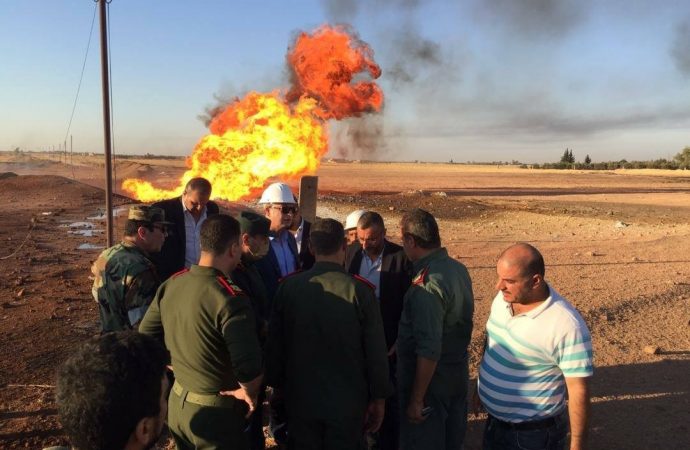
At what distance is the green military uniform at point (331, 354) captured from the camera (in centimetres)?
290

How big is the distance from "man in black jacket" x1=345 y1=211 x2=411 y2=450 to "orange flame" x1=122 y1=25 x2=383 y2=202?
15184mm

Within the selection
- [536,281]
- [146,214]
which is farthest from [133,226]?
[536,281]

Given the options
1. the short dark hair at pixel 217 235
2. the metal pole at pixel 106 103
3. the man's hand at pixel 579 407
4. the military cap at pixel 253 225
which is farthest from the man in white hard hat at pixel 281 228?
the metal pole at pixel 106 103

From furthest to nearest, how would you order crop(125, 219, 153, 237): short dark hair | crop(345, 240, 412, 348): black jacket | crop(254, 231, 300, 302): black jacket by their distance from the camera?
crop(254, 231, 300, 302): black jacket, crop(345, 240, 412, 348): black jacket, crop(125, 219, 153, 237): short dark hair

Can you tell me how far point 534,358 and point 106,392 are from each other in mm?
2279

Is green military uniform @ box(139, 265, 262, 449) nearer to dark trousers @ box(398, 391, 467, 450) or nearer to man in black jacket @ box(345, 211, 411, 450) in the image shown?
dark trousers @ box(398, 391, 467, 450)

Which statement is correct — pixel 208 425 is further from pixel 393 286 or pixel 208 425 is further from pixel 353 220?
pixel 353 220

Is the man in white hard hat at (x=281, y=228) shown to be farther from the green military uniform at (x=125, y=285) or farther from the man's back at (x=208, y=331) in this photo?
the man's back at (x=208, y=331)

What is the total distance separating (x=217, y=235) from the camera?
285cm

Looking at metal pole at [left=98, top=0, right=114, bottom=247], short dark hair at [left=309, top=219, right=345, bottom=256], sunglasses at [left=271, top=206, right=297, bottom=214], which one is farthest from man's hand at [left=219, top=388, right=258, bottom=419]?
metal pole at [left=98, top=0, right=114, bottom=247]

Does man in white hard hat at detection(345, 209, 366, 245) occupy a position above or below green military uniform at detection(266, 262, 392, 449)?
above

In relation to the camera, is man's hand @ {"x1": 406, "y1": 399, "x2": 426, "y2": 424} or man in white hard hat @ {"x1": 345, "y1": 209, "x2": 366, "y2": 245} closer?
man's hand @ {"x1": 406, "y1": 399, "x2": 426, "y2": 424}

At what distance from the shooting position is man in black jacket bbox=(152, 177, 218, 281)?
5.02 meters

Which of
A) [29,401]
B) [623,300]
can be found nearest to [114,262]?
[29,401]
